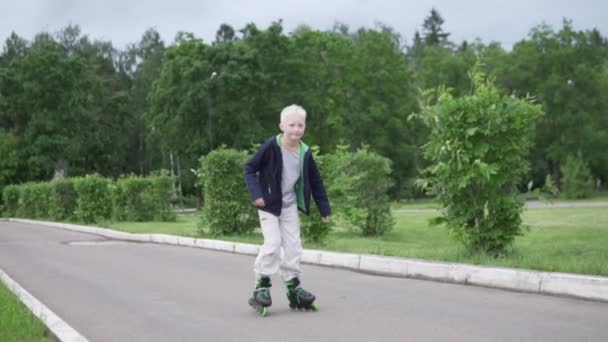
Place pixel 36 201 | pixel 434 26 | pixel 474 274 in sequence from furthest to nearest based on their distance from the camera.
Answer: pixel 434 26, pixel 36 201, pixel 474 274

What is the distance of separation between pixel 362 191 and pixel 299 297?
955 centimetres

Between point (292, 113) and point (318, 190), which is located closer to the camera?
point (292, 113)

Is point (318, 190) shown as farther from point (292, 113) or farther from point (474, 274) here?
point (474, 274)

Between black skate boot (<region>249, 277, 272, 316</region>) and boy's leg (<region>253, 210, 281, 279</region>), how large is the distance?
0.07 meters

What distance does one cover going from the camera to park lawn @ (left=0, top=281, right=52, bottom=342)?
5.96 metres

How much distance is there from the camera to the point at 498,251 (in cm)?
960

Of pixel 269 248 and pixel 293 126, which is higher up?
pixel 293 126

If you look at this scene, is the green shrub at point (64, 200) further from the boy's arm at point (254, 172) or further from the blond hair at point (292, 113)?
the blond hair at point (292, 113)

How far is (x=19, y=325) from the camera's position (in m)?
6.34

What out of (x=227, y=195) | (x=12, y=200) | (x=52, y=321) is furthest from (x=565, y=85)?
(x=52, y=321)

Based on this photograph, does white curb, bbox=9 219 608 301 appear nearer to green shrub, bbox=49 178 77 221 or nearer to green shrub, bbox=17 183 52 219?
green shrub, bbox=49 178 77 221

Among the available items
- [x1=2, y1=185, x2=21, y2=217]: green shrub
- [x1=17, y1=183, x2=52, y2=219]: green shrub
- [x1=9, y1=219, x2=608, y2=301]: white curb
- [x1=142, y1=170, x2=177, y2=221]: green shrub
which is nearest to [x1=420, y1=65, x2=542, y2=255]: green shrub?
[x1=9, y1=219, x2=608, y2=301]: white curb

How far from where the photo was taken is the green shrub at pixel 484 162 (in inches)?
370

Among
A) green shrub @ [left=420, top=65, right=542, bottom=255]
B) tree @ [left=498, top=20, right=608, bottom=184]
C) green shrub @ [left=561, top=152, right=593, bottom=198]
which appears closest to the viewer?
green shrub @ [left=420, top=65, right=542, bottom=255]
